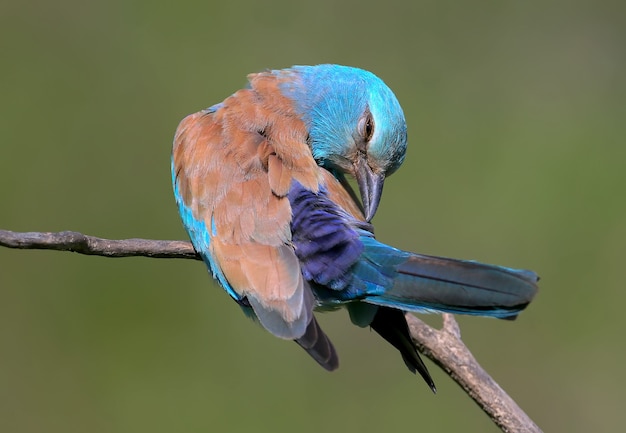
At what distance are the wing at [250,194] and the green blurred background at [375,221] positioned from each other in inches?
78.3

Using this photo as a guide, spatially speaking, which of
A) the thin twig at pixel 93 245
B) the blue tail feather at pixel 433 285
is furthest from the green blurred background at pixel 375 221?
the blue tail feather at pixel 433 285

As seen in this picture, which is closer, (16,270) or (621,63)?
(16,270)

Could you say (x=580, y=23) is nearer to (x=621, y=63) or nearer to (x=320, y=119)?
(x=621, y=63)

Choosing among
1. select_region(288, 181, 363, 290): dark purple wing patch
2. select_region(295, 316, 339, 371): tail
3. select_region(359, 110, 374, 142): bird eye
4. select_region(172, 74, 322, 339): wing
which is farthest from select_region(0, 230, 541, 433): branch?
select_region(359, 110, 374, 142): bird eye

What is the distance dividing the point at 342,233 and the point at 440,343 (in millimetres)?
593

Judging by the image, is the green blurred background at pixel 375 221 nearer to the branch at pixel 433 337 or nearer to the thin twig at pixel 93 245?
the branch at pixel 433 337

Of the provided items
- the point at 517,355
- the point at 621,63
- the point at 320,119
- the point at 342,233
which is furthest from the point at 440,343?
the point at 621,63

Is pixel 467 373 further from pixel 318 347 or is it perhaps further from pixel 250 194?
pixel 250 194

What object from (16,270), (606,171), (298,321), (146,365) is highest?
(298,321)

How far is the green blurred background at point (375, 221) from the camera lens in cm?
565

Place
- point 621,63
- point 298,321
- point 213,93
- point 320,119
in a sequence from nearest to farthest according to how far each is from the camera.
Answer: point 298,321 → point 320,119 → point 213,93 → point 621,63

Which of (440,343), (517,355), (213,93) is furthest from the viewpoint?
(213,93)

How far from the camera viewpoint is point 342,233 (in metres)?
3.47

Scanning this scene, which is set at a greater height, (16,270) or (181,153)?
(181,153)
